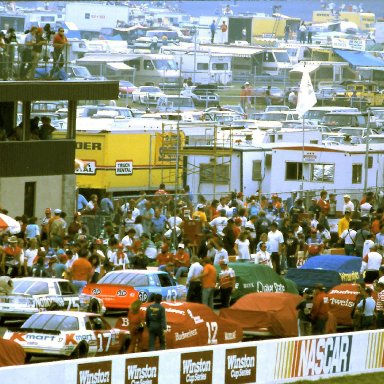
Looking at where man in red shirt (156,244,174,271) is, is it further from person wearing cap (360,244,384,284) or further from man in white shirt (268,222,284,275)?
person wearing cap (360,244,384,284)

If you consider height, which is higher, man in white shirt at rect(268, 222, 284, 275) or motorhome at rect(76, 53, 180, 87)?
man in white shirt at rect(268, 222, 284, 275)

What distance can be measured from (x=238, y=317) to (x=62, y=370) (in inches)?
277

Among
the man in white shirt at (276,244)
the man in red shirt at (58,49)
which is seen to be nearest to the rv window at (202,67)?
the man in red shirt at (58,49)

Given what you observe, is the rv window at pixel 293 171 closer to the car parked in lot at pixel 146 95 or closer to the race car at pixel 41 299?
the race car at pixel 41 299

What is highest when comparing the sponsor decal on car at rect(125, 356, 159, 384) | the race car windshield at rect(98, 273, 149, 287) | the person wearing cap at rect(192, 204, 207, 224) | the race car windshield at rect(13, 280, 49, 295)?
the sponsor decal on car at rect(125, 356, 159, 384)

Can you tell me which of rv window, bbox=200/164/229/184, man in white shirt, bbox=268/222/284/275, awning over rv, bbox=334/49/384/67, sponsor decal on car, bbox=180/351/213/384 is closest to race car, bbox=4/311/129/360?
A: sponsor decal on car, bbox=180/351/213/384

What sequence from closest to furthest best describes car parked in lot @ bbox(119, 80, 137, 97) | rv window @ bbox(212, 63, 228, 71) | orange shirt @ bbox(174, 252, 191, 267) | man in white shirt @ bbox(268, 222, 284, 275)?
orange shirt @ bbox(174, 252, 191, 267), man in white shirt @ bbox(268, 222, 284, 275), car parked in lot @ bbox(119, 80, 137, 97), rv window @ bbox(212, 63, 228, 71)

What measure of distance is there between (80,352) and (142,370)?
2222 millimetres

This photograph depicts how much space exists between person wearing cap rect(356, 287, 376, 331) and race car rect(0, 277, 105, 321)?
4.53 meters

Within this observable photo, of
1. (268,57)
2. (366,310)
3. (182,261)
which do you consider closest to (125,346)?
(366,310)

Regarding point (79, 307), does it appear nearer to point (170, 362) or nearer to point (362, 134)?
point (170, 362)

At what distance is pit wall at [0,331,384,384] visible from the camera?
2045 centimetres

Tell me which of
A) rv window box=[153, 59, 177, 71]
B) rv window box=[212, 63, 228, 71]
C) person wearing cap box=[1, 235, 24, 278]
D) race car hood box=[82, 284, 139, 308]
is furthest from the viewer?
rv window box=[212, 63, 228, 71]

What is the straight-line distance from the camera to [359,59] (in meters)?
117
